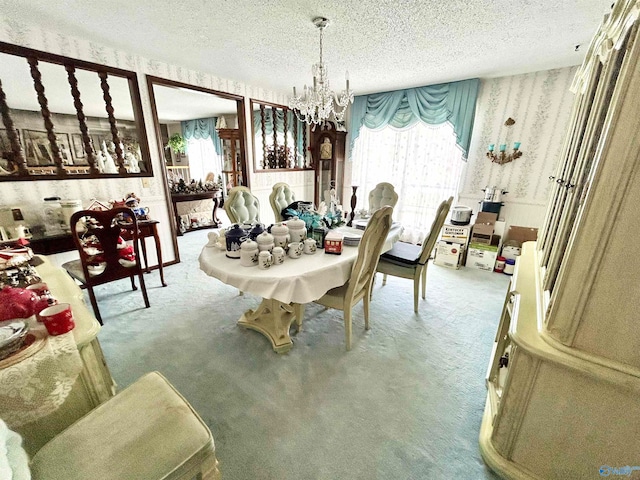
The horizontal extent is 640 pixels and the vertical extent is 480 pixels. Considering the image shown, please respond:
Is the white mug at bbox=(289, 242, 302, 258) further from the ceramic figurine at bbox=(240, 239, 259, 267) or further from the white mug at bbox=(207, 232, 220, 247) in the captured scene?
the white mug at bbox=(207, 232, 220, 247)

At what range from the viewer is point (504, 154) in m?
3.16

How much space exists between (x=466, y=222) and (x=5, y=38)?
459 centimetres

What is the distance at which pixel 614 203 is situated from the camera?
708 mm

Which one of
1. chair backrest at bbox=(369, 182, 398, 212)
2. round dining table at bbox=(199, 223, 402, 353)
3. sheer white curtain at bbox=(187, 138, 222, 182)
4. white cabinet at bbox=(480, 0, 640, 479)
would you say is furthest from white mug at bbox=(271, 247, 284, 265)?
sheer white curtain at bbox=(187, 138, 222, 182)

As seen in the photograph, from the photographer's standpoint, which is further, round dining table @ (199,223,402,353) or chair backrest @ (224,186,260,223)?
chair backrest @ (224,186,260,223)

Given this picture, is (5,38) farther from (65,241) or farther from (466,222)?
(466,222)

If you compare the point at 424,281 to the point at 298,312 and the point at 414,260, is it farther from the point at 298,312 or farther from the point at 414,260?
the point at 298,312

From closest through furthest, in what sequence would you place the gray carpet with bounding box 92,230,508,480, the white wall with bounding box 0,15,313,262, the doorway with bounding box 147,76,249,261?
the gray carpet with bounding box 92,230,508,480
the white wall with bounding box 0,15,313,262
the doorway with bounding box 147,76,249,261

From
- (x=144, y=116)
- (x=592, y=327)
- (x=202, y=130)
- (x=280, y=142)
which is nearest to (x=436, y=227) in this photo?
(x=592, y=327)

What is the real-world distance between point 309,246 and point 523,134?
315cm

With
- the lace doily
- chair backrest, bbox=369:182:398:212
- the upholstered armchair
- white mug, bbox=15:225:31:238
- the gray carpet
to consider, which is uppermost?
chair backrest, bbox=369:182:398:212

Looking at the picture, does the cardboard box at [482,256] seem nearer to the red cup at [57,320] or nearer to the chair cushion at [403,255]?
the chair cushion at [403,255]

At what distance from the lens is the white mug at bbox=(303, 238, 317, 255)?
5.41 feet

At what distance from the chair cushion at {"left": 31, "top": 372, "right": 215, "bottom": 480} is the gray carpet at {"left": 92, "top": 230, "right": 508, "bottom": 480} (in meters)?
0.47
